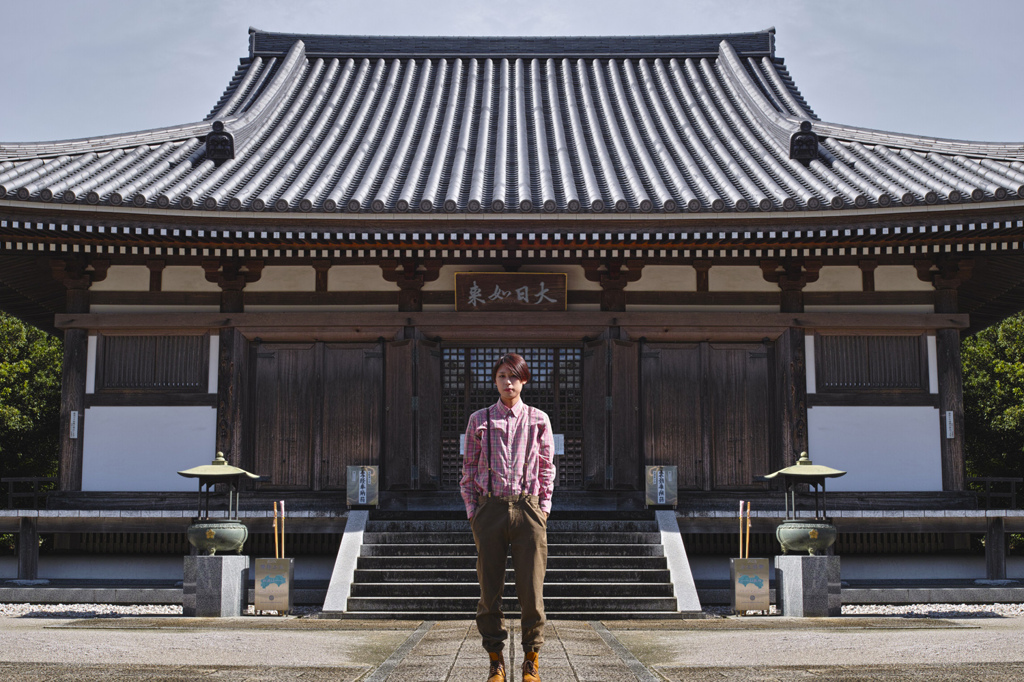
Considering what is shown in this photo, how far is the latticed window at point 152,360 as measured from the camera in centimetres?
1261

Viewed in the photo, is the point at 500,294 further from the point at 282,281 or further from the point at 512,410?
the point at 512,410

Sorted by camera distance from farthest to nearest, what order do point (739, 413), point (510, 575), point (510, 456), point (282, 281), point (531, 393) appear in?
1. point (531, 393)
2. point (282, 281)
3. point (739, 413)
4. point (510, 575)
5. point (510, 456)

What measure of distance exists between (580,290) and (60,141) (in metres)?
7.94

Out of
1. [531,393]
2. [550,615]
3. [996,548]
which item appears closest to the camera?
[550,615]

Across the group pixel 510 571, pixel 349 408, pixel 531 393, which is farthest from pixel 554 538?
pixel 349 408

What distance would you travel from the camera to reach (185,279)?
12828 millimetres

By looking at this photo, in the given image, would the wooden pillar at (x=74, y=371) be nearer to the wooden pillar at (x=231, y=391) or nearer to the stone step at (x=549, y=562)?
the wooden pillar at (x=231, y=391)

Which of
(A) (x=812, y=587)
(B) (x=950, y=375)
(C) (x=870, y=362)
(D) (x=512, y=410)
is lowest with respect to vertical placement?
(A) (x=812, y=587)

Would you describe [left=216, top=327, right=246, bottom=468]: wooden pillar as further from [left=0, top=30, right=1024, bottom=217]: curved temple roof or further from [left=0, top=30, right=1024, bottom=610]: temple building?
[left=0, top=30, right=1024, bottom=217]: curved temple roof

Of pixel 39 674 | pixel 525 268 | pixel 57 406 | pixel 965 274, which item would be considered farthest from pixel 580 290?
pixel 57 406

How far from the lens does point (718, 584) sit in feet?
38.3

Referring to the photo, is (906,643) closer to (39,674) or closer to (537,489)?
(537,489)

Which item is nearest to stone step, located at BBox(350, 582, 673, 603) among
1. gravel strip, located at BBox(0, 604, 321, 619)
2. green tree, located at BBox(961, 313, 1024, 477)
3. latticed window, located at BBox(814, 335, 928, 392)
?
gravel strip, located at BBox(0, 604, 321, 619)

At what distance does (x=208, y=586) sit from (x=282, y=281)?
4.91 meters
